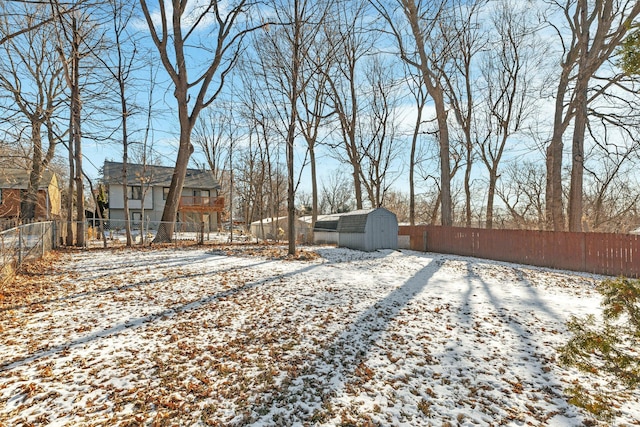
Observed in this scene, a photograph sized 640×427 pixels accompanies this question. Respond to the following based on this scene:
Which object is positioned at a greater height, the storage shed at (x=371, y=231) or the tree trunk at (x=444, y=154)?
the tree trunk at (x=444, y=154)

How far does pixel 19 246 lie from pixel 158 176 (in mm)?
27051

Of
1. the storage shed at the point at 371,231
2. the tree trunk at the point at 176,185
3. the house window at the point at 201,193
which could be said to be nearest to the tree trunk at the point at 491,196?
the storage shed at the point at 371,231

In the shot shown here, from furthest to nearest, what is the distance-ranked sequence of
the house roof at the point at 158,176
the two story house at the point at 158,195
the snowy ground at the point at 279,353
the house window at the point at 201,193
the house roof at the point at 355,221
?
1. the house window at the point at 201,193
2. the two story house at the point at 158,195
3. the house roof at the point at 158,176
4. the house roof at the point at 355,221
5. the snowy ground at the point at 279,353

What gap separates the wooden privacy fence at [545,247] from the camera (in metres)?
9.93

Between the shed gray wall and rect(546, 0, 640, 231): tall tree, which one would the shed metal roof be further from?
rect(546, 0, 640, 231): tall tree

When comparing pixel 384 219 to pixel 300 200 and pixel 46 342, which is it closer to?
pixel 46 342

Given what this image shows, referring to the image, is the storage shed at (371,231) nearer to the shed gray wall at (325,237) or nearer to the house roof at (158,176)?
the shed gray wall at (325,237)

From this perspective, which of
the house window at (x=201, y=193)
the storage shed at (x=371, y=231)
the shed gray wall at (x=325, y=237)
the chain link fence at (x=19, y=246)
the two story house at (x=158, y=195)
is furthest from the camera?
the house window at (x=201, y=193)

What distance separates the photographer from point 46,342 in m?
3.78

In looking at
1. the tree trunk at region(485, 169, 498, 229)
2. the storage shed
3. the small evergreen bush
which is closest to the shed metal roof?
the storage shed

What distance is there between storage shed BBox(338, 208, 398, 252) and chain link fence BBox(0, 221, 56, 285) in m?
11.6

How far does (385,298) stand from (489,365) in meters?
2.73

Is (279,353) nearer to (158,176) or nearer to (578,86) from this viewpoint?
(578,86)

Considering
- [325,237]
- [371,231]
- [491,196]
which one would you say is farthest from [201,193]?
[491,196]
